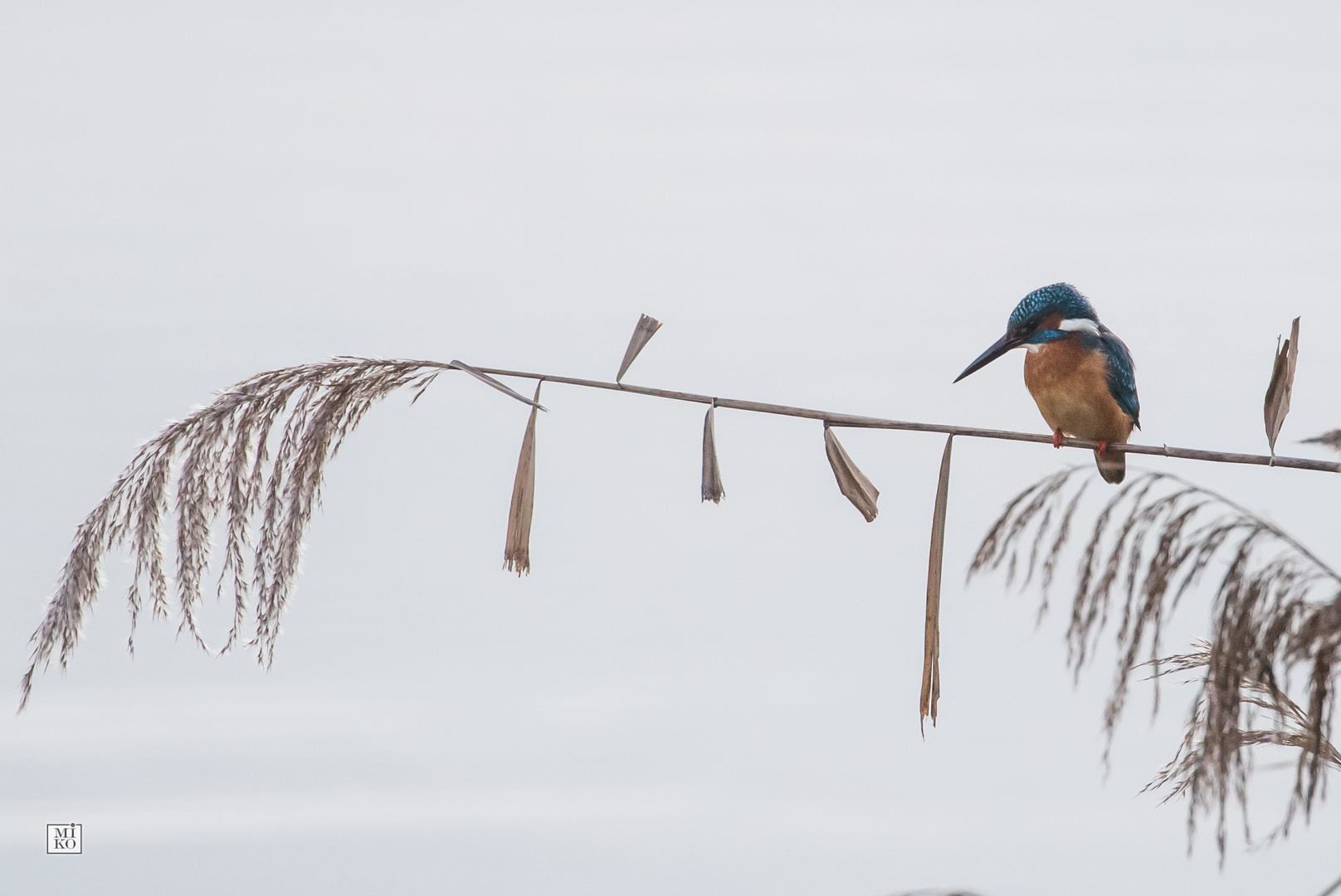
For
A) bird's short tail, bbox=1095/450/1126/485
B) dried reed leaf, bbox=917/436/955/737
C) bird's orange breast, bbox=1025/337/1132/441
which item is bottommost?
dried reed leaf, bbox=917/436/955/737

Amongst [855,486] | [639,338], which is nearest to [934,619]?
[855,486]

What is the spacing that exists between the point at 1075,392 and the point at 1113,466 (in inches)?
9.1

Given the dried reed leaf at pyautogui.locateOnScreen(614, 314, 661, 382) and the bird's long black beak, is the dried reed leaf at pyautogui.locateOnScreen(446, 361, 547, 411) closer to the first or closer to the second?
the dried reed leaf at pyautogui.locateOnScreen(614, 314, 661, 382)

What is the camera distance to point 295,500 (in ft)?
6.36

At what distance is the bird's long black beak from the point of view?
8.93ft

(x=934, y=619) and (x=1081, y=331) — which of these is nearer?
(x=934, y=619)

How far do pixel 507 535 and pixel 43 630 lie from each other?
0.67 m

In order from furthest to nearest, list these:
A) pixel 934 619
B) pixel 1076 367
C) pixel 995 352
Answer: pixel 1076 367, pixel 995 352, pixel 934 619

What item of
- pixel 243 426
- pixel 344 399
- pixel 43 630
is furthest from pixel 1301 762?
pixel 43 630

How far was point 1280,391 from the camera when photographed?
6.17ft

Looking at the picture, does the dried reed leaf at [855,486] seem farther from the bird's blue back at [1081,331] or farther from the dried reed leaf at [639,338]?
the bird's blue back at [1081,331]

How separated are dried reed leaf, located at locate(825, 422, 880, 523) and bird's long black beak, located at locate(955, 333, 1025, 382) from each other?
0.77 meters

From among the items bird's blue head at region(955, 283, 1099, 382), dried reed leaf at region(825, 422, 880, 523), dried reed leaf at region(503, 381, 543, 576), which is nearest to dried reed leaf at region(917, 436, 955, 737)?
dried reed leaf at region(825, 422, 880, 523)

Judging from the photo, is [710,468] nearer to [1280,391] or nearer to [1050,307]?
[1280,391]
